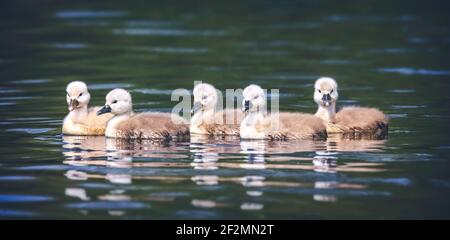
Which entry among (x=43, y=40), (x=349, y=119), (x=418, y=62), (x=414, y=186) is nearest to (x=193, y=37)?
(x=43, y=40)

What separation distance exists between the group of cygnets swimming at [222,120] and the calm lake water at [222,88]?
0.29 meters

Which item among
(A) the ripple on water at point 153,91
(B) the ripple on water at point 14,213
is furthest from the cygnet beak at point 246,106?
(A) the ripple on water at point 153,91

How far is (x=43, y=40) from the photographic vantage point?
84.3ft

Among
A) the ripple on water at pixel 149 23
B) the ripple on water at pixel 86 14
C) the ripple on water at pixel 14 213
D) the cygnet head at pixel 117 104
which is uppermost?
the ripple on water at pixel 86 14

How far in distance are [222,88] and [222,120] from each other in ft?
13.6

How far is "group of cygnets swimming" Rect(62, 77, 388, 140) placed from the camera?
1447 centimetres

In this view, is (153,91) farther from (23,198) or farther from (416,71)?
(23,198)

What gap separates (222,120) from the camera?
1495 cm

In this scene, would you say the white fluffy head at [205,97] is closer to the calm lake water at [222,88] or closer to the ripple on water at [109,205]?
the calm lake water at [222,88]

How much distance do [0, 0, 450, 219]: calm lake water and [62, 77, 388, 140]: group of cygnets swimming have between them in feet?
0.94

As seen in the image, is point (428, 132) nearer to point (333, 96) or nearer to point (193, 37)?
point (333, 96)

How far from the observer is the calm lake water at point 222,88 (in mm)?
11336
